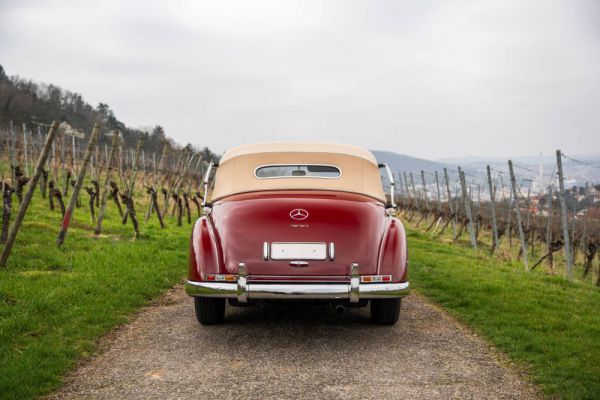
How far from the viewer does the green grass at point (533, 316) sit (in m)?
4.67

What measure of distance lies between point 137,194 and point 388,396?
78.4 ft

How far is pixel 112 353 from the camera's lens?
16.6 feet

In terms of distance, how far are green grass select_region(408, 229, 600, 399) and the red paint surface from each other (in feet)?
4.77

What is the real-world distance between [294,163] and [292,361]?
2.38m

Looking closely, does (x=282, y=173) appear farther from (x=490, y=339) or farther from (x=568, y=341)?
(x=568, y=341)

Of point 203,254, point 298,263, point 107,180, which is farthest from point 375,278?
point 107,180

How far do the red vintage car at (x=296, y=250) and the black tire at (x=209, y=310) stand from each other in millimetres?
10

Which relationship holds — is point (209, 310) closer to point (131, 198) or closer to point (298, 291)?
point (298, 291)

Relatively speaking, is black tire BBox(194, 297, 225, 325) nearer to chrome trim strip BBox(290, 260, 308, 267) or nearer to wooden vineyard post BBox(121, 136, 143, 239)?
chrome trim strip BBox(290, 260, 308, 267)

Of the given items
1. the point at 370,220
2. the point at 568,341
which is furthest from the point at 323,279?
the point at 568,341

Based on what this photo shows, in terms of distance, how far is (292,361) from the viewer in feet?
16.0

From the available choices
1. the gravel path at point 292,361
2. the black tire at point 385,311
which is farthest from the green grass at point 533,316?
the black tire at point 385,311

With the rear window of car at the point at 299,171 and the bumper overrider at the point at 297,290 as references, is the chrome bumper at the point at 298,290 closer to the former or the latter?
the bumper overrider at the point at 297,290

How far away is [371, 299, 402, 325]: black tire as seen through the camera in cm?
610
